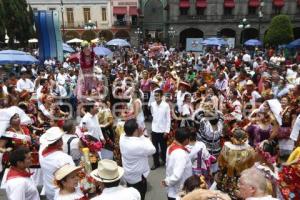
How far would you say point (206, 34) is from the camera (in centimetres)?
4853

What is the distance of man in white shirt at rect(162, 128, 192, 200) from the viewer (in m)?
5.02

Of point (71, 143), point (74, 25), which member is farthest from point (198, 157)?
point (74, 25)

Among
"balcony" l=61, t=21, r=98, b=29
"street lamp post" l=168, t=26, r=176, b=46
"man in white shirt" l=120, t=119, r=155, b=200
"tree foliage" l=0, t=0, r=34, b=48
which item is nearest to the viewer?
"man in white shirt" l=120, t=119, r=155, b=200

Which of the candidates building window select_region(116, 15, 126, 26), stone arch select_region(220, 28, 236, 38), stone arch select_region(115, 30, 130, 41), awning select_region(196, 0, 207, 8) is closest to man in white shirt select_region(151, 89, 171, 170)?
awning select_region(196, 0, 207, 8)

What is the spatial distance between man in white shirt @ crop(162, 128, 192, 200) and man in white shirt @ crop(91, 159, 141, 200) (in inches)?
47.7

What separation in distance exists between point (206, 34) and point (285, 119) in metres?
42.1

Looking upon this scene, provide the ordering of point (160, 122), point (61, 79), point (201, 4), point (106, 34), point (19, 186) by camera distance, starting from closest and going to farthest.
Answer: point (19, 186)
point (160, 122)
point (61, 79)
point (201, 4)
point (106, 34)

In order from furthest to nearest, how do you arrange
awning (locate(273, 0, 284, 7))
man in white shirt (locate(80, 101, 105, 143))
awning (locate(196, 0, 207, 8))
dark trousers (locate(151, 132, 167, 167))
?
awning (locate(196, 0, 207, 8)), awning (locate(273, 0, 284, 7)), dark trousers (locate(151, 132, 167, 167)), man in white shirt (locate(80, 101, 105, 143))

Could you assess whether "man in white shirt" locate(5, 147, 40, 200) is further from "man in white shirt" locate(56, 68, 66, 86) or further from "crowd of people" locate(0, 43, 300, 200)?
"man in white shirt" locate(56, 68, 66, 86)

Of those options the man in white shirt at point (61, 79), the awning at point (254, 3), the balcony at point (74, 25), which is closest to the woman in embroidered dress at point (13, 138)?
the man in white shirt at point (61, 79)

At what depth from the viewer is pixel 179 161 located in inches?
197

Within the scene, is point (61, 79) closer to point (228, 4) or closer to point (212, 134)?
point (212, 134)

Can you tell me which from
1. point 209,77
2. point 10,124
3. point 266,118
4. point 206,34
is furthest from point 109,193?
point 206,34

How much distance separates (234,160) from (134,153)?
55.7 inches
